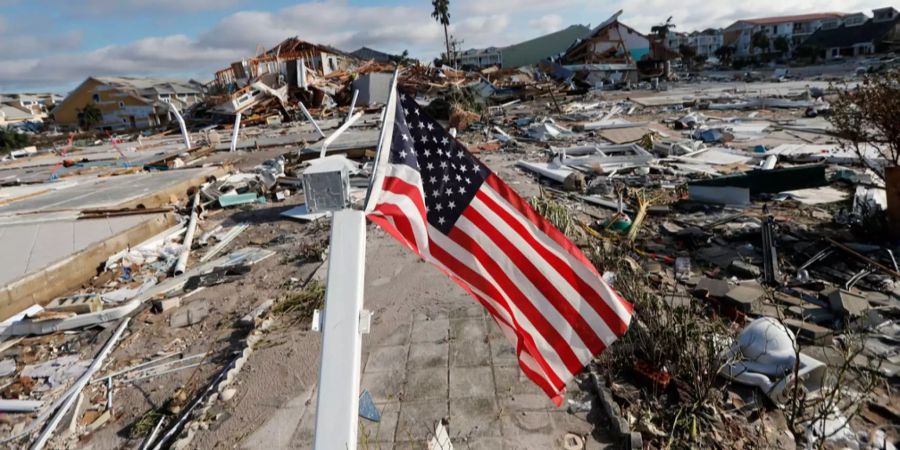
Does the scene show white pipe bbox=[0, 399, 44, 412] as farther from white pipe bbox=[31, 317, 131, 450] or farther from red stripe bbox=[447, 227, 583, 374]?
red stripe bbox=[447, 227, 583, 374]

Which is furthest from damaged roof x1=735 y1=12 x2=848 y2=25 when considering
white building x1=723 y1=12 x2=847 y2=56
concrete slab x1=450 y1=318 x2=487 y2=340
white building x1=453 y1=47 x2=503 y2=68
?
concrete slab x1=450 y1=318 x2=487 y2=340

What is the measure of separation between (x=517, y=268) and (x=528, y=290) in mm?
139

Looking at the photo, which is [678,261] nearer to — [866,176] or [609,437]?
[609,437]

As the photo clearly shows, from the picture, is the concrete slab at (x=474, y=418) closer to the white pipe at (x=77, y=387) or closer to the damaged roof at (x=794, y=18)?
the white pipe at (x=77, y=387)

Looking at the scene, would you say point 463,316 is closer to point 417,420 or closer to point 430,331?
point 430,331

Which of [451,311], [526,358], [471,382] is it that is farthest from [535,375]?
[451,311]

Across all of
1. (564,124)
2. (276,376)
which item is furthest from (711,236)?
(564,124)

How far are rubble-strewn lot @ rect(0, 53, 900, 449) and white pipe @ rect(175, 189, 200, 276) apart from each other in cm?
7

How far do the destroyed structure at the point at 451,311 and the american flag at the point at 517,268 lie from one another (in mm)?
504

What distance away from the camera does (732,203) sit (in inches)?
359

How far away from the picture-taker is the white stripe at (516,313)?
8.80 ft

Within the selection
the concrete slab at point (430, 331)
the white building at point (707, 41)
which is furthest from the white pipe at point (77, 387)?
the white building at point (707, 41)

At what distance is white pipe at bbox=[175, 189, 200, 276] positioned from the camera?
7.55 meters

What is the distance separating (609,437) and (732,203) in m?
7.36
